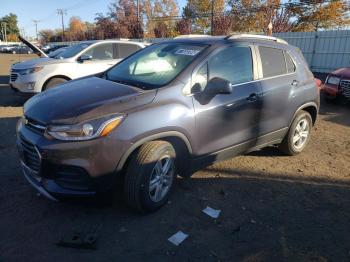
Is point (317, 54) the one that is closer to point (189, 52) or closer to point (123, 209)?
point (189, 52)

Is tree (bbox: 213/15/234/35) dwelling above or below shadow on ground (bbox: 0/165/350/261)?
above

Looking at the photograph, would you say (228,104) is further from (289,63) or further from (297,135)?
(297,135)

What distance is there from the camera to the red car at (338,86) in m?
8.73

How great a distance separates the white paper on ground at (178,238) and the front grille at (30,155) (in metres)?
→ 1.41

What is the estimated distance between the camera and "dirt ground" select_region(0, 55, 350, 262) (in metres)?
3.03

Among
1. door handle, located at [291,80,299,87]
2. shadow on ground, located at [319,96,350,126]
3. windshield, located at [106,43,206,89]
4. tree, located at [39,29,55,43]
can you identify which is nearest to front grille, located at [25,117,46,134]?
windshield, located at [106,43,206,89]

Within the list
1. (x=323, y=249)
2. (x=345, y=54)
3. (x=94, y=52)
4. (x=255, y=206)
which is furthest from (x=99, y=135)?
(x=345, y=54)

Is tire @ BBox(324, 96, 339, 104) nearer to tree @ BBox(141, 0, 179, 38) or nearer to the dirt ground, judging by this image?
the dirt ground

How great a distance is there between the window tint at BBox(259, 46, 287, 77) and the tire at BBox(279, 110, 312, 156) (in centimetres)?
81

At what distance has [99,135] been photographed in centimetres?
306

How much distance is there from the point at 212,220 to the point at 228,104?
Answer: 53.1 inches

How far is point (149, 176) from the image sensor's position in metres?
3.36

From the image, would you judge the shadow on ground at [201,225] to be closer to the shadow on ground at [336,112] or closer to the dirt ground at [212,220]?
the dirt ground at [212,220]

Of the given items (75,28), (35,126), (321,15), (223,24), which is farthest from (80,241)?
(75,28)
